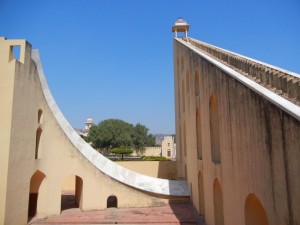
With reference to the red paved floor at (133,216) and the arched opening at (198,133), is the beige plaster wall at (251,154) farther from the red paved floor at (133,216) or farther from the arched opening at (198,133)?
the red paved floor at (133,216)

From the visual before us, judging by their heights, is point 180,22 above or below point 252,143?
above

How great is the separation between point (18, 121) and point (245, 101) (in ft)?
20.0

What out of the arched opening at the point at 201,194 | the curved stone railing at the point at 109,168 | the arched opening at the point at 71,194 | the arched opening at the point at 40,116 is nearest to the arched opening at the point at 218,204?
the arched opening at the point at 201,194

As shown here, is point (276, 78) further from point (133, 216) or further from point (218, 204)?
point (133, 216)

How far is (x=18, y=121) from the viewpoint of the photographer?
721 centimetres

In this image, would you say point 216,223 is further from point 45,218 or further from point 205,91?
point 45,218

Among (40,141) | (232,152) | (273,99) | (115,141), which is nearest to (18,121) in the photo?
(40,141)

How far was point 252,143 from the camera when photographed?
144 inches

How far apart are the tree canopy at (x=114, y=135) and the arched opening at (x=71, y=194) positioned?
17.6 metres

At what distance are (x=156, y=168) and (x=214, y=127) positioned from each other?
9421 mm

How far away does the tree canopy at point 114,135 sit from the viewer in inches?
1250

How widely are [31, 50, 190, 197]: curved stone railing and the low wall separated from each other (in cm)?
423

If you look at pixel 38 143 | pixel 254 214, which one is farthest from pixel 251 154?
pixel 38 143

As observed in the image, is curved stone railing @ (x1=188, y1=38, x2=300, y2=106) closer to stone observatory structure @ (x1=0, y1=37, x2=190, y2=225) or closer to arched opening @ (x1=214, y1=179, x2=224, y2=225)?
arched opening @ (x1=214, y1=179, x2=224, y2=225)
